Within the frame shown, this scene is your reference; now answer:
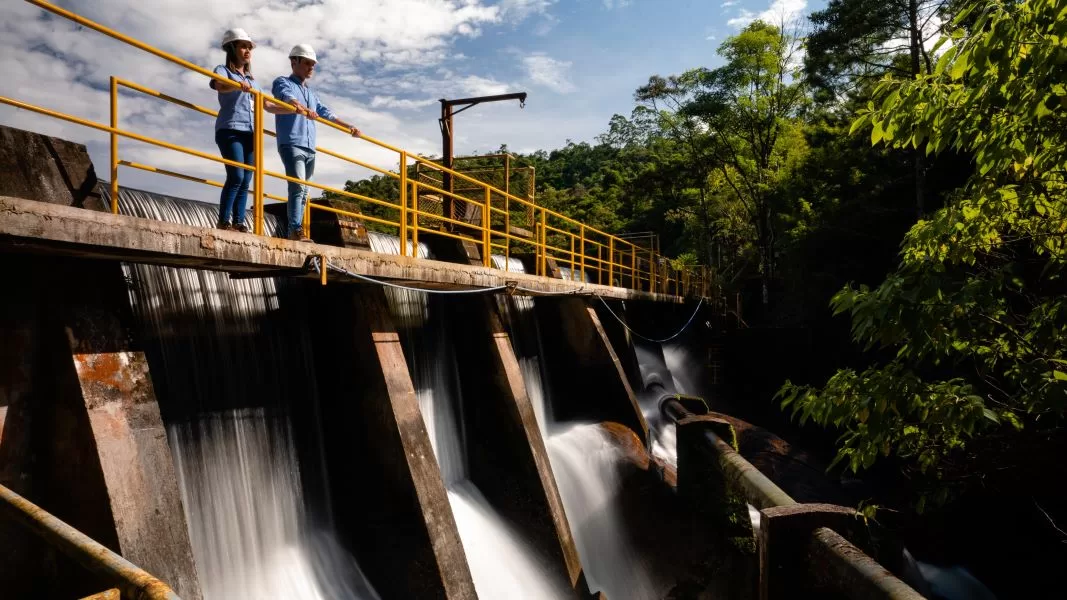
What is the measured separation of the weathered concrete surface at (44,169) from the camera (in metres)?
3.88

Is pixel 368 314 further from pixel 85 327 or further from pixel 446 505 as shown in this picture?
pixel 85 327

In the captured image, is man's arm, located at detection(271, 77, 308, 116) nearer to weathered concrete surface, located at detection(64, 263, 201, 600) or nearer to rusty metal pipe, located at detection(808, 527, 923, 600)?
weathered concrete surface, located at detection(64, 263, 201, 600)

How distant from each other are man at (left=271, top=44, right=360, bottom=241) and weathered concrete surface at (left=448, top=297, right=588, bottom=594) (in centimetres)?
358

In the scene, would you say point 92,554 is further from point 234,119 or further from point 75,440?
point 234,119

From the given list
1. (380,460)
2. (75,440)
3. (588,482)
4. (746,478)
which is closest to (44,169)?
(75,440)

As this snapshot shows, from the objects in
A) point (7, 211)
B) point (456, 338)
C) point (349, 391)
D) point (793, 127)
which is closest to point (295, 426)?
point (349, 391)

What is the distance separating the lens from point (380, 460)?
20.5ft

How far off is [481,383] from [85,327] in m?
5.09

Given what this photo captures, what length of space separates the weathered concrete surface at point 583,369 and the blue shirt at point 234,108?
780cm

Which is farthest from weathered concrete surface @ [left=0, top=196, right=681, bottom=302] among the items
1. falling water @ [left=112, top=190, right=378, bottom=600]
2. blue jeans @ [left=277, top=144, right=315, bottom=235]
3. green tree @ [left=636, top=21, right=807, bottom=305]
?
green tree @ [left=636, top=21, right=807, bottom=305]

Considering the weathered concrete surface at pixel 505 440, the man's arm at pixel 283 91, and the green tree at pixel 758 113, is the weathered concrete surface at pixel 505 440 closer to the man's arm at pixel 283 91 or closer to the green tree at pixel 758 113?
the man's arm at pixel 283 91

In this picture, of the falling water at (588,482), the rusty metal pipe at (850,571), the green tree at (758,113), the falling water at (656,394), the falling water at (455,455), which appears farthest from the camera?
the green tree at (758,113)

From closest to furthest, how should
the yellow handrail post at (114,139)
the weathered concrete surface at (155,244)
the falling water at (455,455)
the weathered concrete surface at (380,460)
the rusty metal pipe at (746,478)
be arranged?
the weathered concrete surface at (155,244) < the yellow handrail post at (114,139) < the weathered concrete surface at (380,460) < the rusty metal pipe at (746,478) < the falling water at (455,455)

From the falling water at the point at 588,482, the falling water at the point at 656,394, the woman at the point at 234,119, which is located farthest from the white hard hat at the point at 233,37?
the falling water at the point at 656,394
